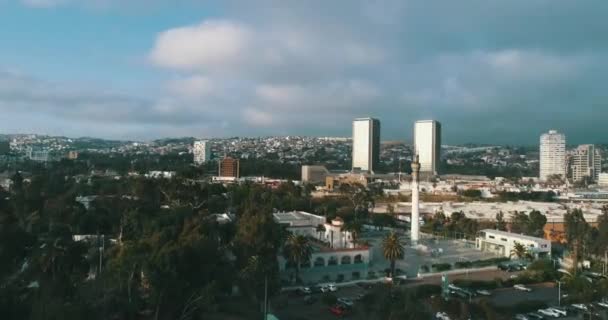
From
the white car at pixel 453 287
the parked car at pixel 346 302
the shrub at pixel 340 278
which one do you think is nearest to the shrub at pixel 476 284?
the white car at pixel 453 287

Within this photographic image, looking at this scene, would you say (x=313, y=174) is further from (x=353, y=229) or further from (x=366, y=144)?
(x=353, y=229)

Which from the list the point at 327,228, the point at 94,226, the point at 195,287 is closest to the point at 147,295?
the point at 195,287

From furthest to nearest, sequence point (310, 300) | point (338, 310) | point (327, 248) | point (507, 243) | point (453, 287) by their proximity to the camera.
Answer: point (507, 243) → point (327, 248) → point (453, 287) → point (310, 300) → point (338, 310)

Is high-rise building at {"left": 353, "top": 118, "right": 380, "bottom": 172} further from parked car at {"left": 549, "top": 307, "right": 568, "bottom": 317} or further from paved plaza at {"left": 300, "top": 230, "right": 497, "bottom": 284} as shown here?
parked car at {"left": 549, "top": 307, "right": 568, "bottom": 317}

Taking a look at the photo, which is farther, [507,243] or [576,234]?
[507,243]

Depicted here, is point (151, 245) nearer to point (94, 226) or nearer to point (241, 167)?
point (94, 226)

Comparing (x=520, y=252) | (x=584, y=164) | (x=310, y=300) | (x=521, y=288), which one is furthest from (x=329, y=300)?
(x=584, y=164)

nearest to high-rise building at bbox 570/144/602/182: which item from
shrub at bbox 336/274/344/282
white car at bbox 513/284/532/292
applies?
white car at bbox 513/284/532/292
